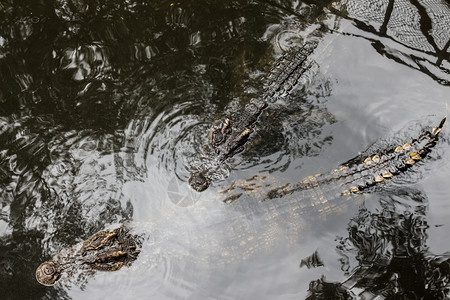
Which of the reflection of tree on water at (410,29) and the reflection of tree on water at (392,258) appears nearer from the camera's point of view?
the reflection of tree on water at (392,258)

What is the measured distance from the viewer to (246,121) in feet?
19.4

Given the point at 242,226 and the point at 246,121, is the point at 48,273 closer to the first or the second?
the point at 242,226

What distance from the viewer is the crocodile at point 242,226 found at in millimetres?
4875

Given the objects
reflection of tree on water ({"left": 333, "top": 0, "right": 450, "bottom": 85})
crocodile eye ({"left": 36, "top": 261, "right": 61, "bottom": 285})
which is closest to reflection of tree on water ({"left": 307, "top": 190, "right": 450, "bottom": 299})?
reflection of tree on water ({"left": 333, "top": 0, "right": 450, "bottom": 85})

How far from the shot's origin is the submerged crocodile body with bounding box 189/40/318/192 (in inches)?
219

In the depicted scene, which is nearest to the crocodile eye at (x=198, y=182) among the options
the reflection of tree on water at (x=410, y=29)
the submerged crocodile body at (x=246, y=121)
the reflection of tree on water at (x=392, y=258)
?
the submerged crocodile body at (x=246, y=121)

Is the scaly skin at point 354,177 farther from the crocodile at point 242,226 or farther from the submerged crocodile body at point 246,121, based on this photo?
the submerged crocodile body at point 246,121

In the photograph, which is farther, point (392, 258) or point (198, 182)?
point (198, 182)

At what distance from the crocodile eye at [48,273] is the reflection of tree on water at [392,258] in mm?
3266

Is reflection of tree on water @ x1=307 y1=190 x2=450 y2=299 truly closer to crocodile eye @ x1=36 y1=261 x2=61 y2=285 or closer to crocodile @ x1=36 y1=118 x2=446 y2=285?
crocodile @ x1=36 y1=118 x2=446 y2=285

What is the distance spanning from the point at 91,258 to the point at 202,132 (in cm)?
239

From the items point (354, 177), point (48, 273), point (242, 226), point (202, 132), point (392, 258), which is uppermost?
point (354, 177)

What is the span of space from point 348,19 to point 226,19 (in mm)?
2285

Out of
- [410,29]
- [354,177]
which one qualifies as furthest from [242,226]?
[410,29]
